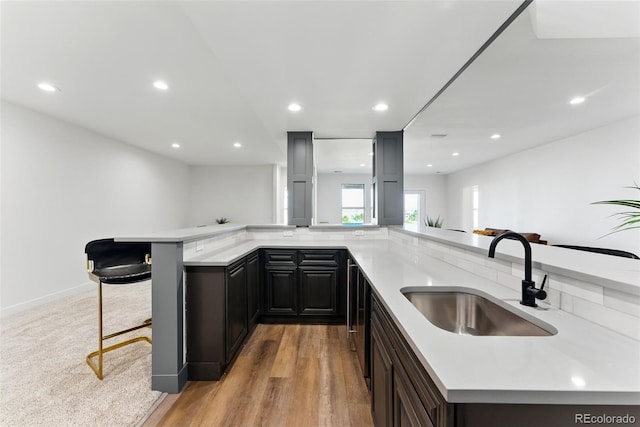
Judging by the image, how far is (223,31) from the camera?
177cm

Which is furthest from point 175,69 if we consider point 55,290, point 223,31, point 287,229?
point 55,290

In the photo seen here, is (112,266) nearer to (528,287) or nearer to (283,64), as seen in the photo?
(283,64)

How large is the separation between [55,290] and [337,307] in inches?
166

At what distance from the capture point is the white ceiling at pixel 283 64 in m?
1.68

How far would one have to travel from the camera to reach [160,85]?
2918 millimetres

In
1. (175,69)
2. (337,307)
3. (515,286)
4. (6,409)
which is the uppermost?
(175,69)

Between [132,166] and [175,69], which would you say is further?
[132,166]

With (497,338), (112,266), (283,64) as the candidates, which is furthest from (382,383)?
(283,64)

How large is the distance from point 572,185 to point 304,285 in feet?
16.5

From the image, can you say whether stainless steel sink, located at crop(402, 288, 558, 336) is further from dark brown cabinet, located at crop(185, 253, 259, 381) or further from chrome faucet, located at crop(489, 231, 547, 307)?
dark brown cabinet, located at crop(185, 253, 259, 381)

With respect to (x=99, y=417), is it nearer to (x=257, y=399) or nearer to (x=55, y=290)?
(x=257, y=399)

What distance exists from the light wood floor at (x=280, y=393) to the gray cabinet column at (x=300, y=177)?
5.98 ft

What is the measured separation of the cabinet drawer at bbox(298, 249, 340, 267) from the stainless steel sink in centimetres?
167

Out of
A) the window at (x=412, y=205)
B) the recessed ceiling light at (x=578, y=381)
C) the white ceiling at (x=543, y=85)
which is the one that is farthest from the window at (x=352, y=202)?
the recessed ceiling light at (x=578, y=381)
